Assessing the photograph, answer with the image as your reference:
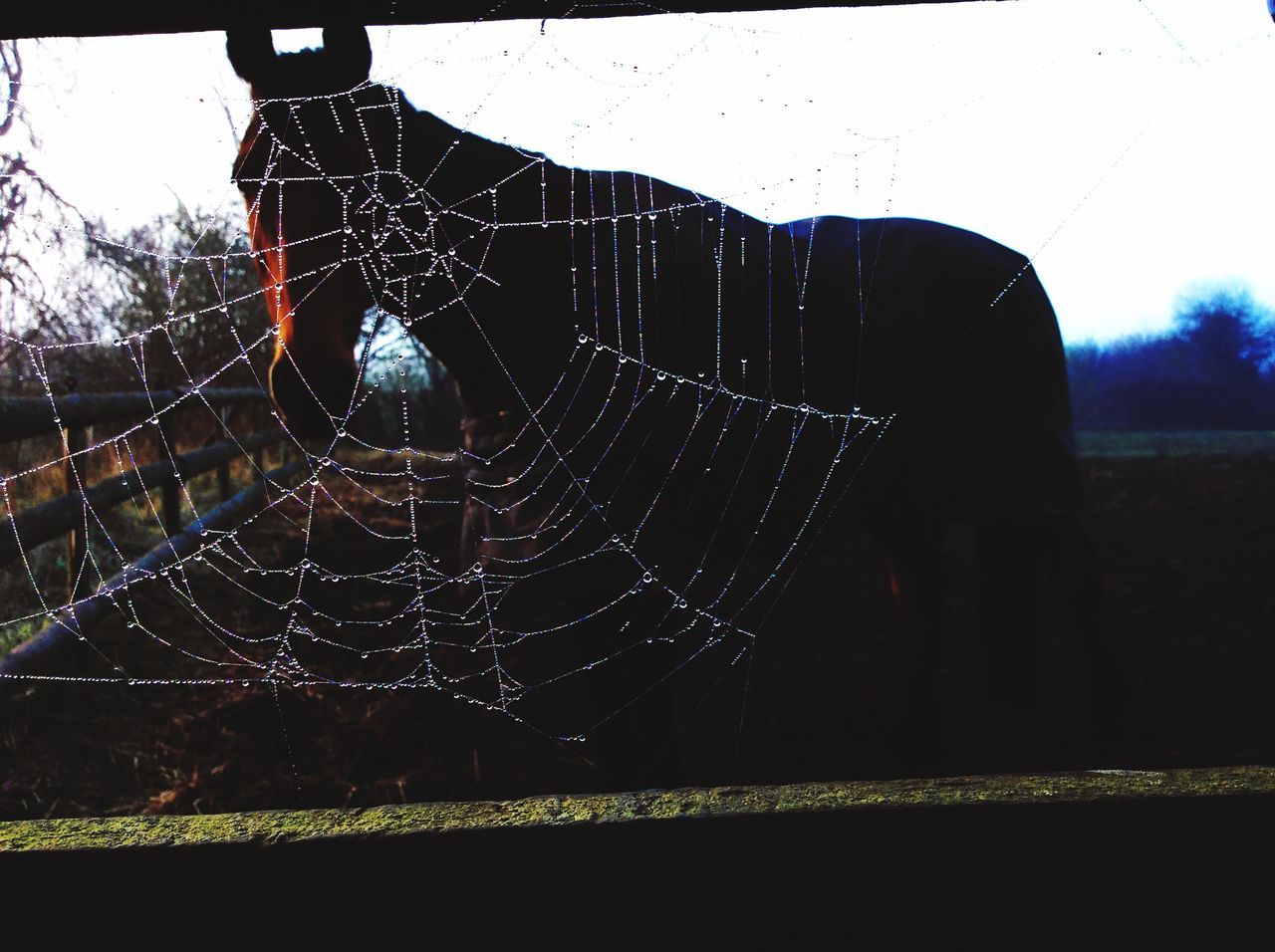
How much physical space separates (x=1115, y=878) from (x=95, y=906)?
94 cm

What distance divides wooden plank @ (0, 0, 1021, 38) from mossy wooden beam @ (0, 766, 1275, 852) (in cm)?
146

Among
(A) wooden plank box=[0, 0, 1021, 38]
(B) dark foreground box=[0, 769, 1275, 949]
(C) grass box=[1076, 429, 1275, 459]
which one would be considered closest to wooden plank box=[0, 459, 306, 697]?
(B) dark foreground box=[0, 769, 1275, 949]

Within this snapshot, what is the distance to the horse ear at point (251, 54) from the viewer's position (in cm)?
206

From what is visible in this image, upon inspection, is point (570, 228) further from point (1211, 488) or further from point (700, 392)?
point (1211, 488)

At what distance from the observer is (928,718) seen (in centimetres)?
340

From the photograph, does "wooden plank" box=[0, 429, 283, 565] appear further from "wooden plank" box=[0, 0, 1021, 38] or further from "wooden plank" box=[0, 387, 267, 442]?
"wooden plank" box=[0, 0, 1021, 38]

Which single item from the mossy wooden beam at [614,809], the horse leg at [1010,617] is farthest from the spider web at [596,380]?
the horse leg at [1010,617]

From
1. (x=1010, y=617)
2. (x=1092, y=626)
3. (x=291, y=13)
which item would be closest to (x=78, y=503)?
(x=291, y=13)

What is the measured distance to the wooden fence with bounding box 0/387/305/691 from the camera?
9.10ft

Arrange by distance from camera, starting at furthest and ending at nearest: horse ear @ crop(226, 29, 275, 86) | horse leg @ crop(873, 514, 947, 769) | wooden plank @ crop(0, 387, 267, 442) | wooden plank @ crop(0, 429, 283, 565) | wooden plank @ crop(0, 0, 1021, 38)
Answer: horse leg @ crop(873, 514, 947, 769) → wooden plank @ crop(0, 429, 283, 565) → wooden plank @ crop(0, 387, 267, 442) → horse ear @ crop(226, 29, 275, 86) → wooden plank @ crop(0, 0, 1021, 38)

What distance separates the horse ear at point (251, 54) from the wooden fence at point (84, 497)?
3.12 ft

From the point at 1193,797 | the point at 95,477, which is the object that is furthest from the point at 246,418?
the point at 1193,797

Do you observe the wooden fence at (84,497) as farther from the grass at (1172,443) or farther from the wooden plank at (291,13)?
the grass at (1172,443)

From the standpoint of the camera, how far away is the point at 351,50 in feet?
7.05
